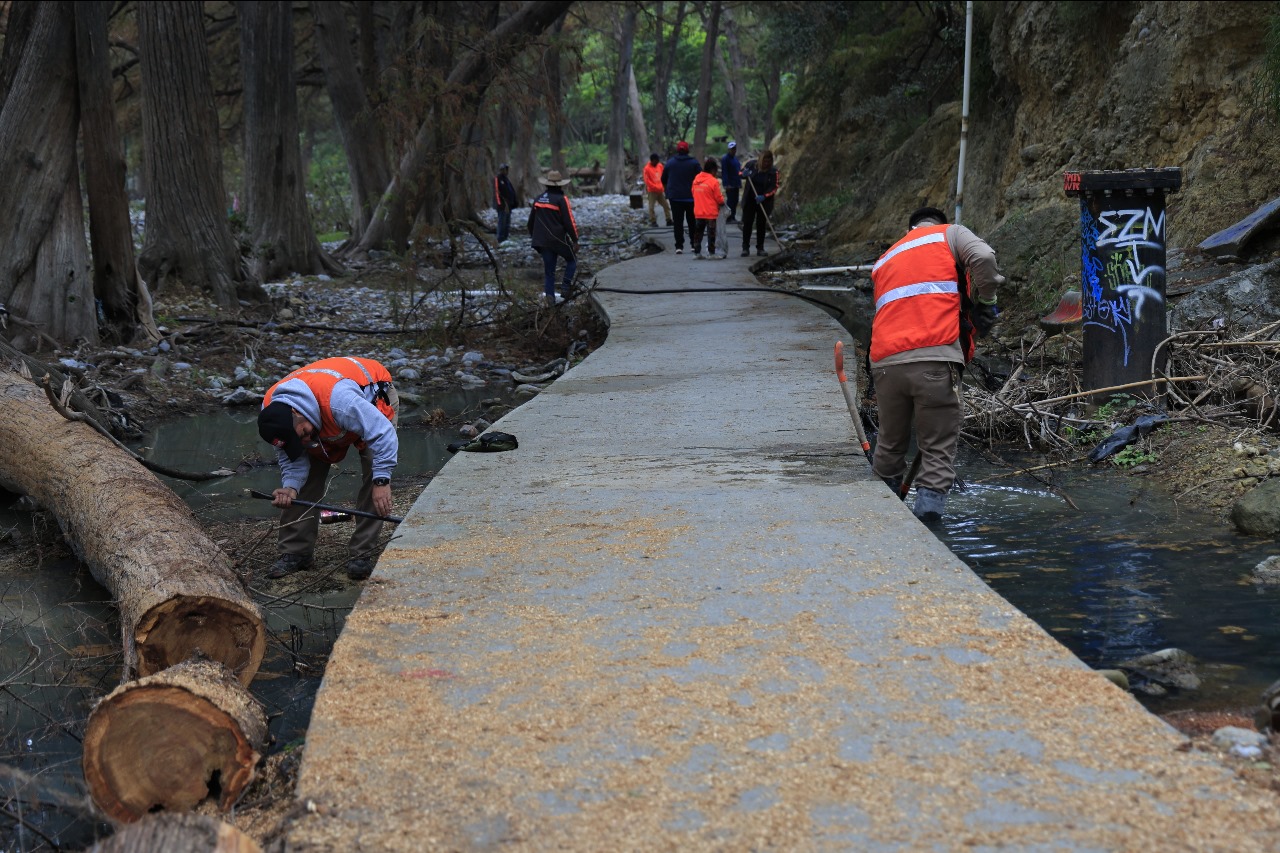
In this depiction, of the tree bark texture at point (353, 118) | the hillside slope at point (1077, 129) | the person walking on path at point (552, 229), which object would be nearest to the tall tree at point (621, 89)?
the tree bark texture at point (353, 118)

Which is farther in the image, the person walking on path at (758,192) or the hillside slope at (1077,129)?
the person walking on path at (758,192)

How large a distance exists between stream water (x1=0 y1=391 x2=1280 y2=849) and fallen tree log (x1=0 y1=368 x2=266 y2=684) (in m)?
0.31

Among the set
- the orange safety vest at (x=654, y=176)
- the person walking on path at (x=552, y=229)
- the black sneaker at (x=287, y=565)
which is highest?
the orange safety vest at (x=654, y=176)

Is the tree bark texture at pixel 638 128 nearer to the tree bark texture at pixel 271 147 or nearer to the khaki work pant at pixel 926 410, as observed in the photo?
the tree bark texture at pixel 271 147

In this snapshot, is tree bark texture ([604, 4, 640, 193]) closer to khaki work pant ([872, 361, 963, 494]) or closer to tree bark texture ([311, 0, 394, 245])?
tree bark texture ([311, 0, 394, 245])

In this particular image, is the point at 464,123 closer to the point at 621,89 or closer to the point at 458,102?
the point at 458,102

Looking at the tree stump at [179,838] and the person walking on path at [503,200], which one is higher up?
the person walking on path at [503,200]

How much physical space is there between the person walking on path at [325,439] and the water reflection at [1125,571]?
2963 millimetres

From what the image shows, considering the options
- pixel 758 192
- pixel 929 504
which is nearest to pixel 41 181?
pixel 758 192

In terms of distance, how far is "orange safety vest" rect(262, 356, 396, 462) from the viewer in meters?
5.89

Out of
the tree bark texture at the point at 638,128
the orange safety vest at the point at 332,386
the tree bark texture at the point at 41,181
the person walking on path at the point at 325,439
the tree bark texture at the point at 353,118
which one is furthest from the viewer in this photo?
the tree bark texture at the point at 638,128

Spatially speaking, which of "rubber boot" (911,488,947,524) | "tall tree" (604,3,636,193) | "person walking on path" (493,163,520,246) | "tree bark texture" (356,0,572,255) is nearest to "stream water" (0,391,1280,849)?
"rubber boot" (911,488,947,524)

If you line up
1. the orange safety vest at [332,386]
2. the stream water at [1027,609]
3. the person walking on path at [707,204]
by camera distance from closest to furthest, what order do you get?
the stream water at [1027,609], the orange safety vest at [332,386], the person walking on path at [707,204]

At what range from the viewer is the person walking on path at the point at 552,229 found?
14.4 metres
